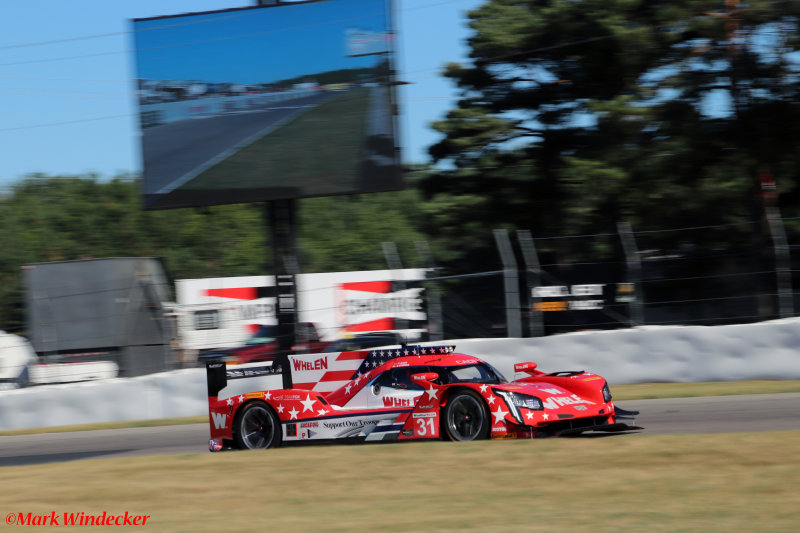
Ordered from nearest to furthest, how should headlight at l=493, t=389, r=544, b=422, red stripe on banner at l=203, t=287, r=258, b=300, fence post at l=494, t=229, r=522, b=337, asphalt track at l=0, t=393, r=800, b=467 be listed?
1. headlight at l=493, t=389, r=544, b=422
2. asphalt track at l=0, t=393, r=800, b=467
3. fence post at l=494, t=229, r=522, b=337
4. red stripe on banner at l=203, t=287, r=258, b=300

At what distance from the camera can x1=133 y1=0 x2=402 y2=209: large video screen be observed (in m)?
16.0

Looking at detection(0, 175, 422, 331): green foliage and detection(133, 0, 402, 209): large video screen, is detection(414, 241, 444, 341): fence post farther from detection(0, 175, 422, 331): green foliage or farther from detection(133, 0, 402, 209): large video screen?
detection(0, 175, 422, 331): green foliage

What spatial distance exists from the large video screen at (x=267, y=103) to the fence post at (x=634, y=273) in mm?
4084

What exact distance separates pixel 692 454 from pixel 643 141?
14.5 metres

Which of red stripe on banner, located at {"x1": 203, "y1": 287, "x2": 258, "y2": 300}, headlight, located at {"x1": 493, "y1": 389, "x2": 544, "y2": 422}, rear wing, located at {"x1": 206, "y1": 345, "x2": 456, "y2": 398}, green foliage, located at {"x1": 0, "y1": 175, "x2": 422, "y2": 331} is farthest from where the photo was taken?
green foliage, located at {"x1": 0, "y1": 175, "x2": 422, "y2": 331}

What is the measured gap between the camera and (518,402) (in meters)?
8.45

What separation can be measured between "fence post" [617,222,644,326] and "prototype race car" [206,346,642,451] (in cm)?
464

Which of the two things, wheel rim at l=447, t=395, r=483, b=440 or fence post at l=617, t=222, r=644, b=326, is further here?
fence post at l=617, t=222, r=644, b=326

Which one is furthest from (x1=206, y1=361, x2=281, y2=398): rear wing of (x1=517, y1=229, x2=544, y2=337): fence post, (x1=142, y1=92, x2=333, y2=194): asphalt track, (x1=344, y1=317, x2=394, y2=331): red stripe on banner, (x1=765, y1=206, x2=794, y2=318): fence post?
(x1=765, y1=206, x2=794, y2=318): fence post

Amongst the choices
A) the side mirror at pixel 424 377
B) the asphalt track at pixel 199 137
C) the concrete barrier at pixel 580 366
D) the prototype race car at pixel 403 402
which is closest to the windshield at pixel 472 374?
the prototype race car at pixel 403 402

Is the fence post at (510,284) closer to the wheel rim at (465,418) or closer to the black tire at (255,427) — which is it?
the black tire at (255,427)

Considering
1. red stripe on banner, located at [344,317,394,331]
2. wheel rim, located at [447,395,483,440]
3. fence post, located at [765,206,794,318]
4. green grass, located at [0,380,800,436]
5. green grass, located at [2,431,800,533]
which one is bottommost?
green grass, located at [0,380,800,436]

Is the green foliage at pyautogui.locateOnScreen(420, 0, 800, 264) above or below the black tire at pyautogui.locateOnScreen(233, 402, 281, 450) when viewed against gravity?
above

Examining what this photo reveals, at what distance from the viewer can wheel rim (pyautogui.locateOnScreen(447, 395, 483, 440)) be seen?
854 cm
